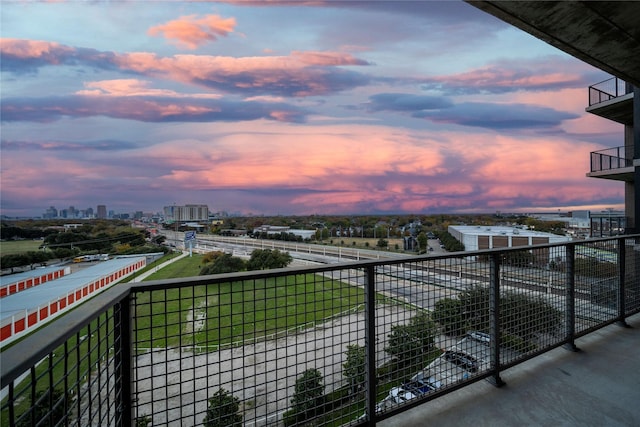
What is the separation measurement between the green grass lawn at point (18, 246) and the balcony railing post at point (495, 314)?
2205 centimetres

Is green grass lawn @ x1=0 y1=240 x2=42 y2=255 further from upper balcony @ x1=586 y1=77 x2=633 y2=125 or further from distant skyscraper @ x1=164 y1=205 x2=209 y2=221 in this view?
upper balcony @ x1=586 y1=77 x2=633 y2=125

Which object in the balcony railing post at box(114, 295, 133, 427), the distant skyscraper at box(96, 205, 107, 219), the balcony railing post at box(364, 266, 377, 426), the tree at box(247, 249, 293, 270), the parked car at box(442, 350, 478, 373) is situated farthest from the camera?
the tree at box(247, 249, 293, 270)

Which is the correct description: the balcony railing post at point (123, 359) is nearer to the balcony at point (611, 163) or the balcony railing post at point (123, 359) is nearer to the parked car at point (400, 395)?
the parked car at point (400, 395)

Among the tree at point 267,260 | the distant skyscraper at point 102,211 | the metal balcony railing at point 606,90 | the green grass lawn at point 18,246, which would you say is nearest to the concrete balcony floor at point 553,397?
the metal balcony railing at point 606,90

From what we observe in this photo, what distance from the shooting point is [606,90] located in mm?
9656

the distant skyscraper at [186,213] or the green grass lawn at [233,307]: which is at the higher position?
the distant skyscraper at [186,213]

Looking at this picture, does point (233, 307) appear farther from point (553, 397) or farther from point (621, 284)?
point (621, 284)

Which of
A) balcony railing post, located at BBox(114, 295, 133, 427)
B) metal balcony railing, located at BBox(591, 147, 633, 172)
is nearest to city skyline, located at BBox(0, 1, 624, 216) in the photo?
metal balcony railing, located at BBox(591, 147, 633, 172)

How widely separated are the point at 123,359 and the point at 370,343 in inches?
45.1

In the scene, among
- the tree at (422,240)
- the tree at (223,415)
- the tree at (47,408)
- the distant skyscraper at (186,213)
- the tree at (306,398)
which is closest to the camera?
the tree at (47,408)

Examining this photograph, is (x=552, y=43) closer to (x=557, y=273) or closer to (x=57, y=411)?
(x=557, y=273)

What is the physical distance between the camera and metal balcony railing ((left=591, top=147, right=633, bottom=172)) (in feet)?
30.9

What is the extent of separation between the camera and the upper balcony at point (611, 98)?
30.7ft

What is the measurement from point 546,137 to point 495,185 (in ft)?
13.1
